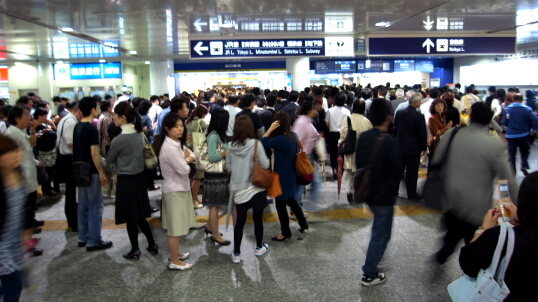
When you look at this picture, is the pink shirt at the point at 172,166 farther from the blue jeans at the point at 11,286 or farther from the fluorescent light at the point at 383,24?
the fluorescent light at the point at 383,24

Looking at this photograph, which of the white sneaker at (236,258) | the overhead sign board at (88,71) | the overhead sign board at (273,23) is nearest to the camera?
the white sneaker at (236,258)

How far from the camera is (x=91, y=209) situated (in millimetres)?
4738

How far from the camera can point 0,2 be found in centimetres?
622

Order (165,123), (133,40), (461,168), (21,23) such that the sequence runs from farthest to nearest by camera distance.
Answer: (133,40)
(21,23)
(165,123)
(461,168)

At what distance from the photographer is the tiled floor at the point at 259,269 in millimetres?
3693

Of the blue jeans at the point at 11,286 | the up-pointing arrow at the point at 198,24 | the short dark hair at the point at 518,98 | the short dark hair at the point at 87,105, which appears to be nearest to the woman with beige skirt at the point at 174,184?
the short dark hair at the point at 87,105

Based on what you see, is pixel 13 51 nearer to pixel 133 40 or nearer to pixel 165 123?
pixel 133 40

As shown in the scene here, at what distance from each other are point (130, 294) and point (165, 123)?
1579 mm

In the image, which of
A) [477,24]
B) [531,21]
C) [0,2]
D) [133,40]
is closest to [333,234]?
[0,2]

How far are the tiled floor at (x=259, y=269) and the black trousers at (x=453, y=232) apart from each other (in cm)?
39

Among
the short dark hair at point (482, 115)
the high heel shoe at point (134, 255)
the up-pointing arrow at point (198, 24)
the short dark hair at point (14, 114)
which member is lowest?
the high heel shoe at point (134, 255)

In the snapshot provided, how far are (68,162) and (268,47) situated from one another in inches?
221

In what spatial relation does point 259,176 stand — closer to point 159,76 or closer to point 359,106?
point 359,106

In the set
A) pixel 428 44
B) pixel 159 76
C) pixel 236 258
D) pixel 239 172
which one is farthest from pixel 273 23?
pixel 159 76
